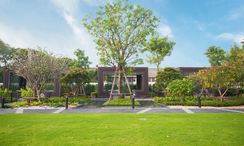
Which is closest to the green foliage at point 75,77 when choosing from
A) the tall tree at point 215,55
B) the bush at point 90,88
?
the bush at point 90,88

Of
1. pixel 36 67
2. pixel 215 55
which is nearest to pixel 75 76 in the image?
pixel 36 67

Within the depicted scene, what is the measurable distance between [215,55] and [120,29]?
20.6 m

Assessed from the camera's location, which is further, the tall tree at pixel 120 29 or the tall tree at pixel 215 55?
the tall tree at pixel 215 55

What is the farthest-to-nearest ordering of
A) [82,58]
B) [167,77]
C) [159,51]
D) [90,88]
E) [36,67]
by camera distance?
[82,58], [159,51], [90,88], [167,77], [36,67]

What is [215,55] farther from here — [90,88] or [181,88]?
[90,88]

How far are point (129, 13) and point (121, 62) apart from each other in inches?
194

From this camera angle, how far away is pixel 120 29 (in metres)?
18.8

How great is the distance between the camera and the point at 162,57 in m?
31.1

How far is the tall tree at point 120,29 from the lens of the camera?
18.8m

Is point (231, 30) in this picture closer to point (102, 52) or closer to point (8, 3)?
point (102, 52)

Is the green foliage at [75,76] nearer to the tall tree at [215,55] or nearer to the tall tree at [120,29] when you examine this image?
the tall tree at [120,29]

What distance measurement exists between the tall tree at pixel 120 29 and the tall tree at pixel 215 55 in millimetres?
17382

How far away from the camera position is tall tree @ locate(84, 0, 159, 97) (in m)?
18.8

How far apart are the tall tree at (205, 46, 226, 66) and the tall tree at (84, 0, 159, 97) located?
57.0 feet
